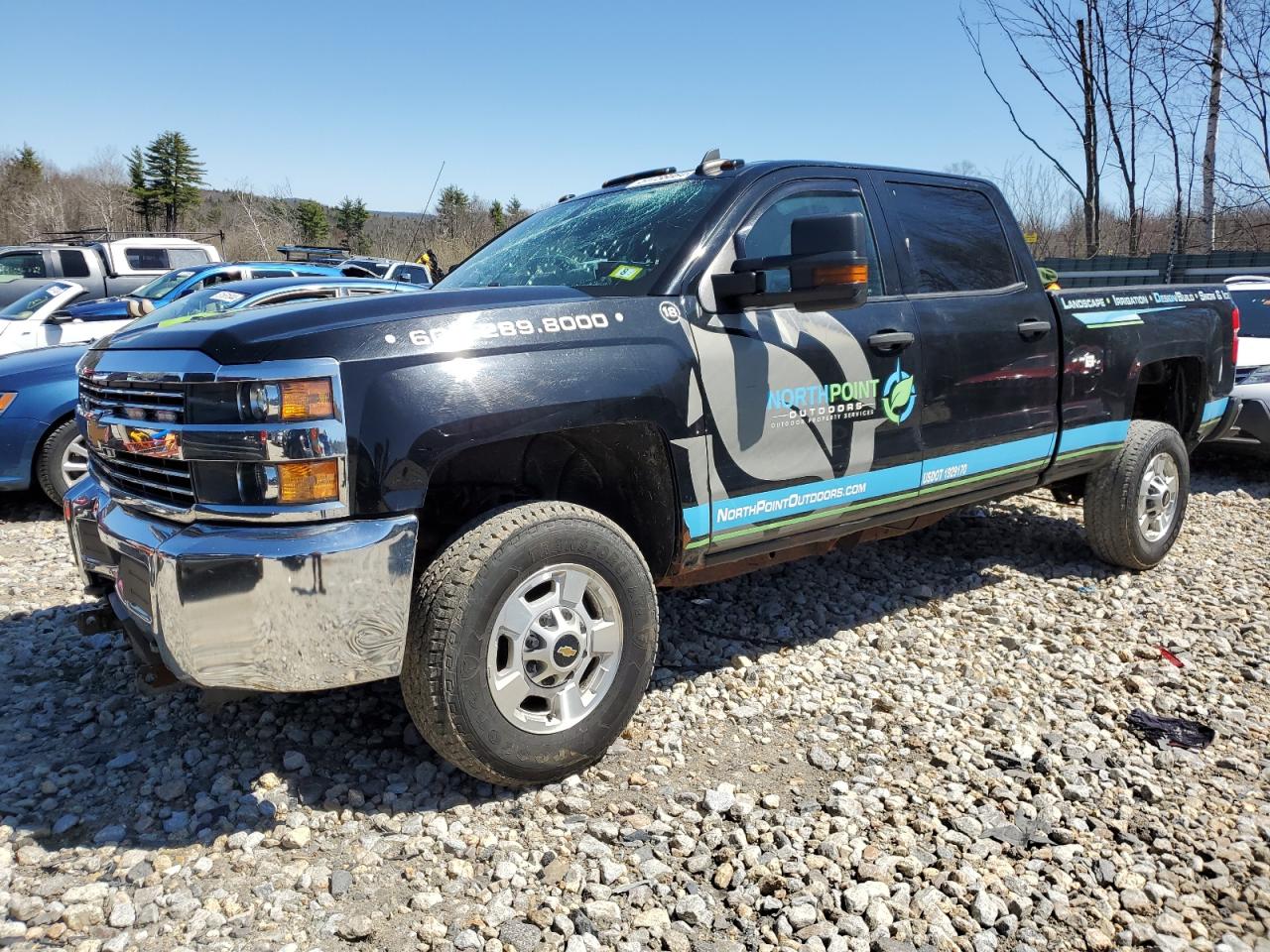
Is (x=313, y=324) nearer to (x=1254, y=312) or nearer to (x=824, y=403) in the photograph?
(x=824, y=403)

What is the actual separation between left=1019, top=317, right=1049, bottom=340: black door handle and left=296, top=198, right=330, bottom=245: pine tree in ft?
157

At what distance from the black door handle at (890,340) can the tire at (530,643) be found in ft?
4.30

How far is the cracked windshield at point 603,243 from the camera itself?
10.6ft

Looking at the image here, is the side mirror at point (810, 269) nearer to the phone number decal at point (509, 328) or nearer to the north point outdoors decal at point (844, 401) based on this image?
the north point outdoors decal at point (844, 401)

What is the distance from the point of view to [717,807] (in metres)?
2.76

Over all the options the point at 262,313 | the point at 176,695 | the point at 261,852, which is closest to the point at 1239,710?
the point at 261,852

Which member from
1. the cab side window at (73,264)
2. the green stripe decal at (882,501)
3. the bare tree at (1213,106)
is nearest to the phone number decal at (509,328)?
the green stripe decal at (882,501)

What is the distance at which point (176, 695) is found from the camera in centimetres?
347

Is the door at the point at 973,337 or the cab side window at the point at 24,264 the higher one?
the cab side window at the point at 24,264

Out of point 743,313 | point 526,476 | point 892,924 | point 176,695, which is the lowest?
point 892,924

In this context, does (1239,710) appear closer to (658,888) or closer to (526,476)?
(658,888)

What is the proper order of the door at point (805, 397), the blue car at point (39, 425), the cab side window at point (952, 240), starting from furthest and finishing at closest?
1. the blue car at point (39, 425)
2. the cab side window at point (952, 240)
3. the door at point (805, 397)

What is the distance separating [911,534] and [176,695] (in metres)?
4.16

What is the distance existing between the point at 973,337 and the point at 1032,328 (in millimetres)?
439
